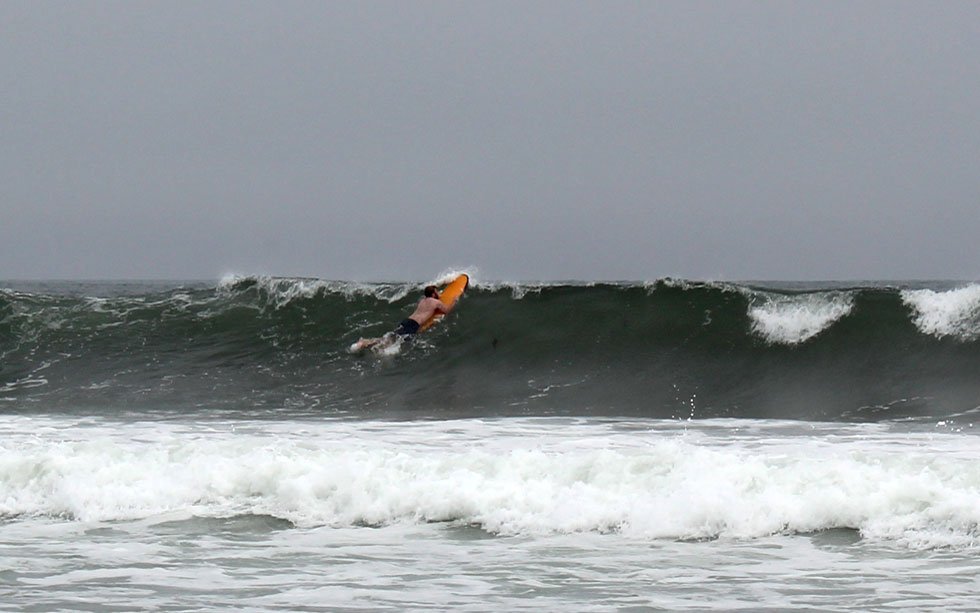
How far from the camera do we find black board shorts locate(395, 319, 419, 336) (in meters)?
16.6

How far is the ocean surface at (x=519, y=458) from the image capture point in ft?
20.0

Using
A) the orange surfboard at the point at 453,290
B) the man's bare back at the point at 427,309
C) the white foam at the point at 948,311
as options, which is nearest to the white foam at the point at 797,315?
the white foam at the point at 948,311

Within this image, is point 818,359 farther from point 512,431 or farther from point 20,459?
point 20,459

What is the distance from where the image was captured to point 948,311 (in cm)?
1548

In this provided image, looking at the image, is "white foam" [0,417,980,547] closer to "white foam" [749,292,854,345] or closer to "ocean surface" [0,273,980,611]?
"ocean surface" [0,273,980,611]

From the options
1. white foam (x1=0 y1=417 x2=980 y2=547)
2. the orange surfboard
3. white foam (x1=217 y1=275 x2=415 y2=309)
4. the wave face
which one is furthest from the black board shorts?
white foam (x1=0 y1=417 x2=980 y2=547)

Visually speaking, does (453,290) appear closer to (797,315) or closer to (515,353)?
(515,353)

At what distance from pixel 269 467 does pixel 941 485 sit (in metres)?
4.56

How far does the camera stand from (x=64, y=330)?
59.9 feet

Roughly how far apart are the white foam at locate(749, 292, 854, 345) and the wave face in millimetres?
27

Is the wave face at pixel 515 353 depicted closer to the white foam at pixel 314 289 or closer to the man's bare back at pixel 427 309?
the white foam at pixel 314 289

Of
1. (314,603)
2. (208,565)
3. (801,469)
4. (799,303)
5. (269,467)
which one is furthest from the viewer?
(799,303)

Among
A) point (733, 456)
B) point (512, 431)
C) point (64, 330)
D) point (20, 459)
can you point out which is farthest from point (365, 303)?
point (733, 456)

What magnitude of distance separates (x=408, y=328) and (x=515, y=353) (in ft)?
5.54
